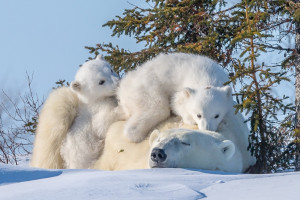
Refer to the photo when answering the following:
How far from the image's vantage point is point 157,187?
2.97 meters

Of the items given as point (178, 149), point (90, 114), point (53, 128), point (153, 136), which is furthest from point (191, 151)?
point (53, 128)

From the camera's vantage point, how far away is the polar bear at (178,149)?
413cm

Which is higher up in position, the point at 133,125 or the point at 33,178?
the point at 133,125

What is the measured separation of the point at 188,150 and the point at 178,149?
124 millimetres

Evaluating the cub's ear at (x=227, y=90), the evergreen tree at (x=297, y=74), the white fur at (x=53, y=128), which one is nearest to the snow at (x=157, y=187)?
the cub's ear at (x=227, y=90)

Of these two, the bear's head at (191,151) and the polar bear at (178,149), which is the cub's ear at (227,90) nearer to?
the polar bear at (178,149)

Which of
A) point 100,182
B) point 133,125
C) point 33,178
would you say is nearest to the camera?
point 100,182

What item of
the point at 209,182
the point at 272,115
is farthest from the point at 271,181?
the point at 272,115

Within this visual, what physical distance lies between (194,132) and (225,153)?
33 centimetres

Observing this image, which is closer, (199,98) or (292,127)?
(199,98)

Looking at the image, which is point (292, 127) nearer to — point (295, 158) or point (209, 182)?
point (295, 158)

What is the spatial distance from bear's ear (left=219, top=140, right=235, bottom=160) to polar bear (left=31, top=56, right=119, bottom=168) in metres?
1.66

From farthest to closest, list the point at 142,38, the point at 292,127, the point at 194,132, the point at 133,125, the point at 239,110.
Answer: the point at 142,38
the point at 292,127
the point at 239,110
the point at 133,125
the point at 194,132

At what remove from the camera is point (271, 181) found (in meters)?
3.19
